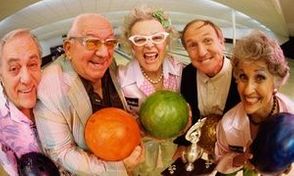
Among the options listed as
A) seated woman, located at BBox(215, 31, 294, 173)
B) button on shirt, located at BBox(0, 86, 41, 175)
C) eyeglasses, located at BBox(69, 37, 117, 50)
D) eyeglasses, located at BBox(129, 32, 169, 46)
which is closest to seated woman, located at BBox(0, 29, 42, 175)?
button on shirt, located at BBox(0, 86, 41, 175)

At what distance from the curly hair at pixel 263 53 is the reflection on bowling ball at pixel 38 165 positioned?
18.3 inches

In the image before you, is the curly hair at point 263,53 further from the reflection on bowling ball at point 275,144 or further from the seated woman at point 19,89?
the seated woman at point 19,89

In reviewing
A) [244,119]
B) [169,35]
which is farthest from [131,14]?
[244,119]

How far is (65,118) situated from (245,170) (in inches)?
17.1

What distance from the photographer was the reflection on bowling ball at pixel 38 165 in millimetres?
1377

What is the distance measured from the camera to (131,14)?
1.33m

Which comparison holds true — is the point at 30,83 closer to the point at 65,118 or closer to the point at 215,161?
the point at 65,118

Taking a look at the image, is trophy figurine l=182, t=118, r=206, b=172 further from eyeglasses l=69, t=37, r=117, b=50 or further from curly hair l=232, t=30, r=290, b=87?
eyeglasses l=69, t=37, r=117, b=50

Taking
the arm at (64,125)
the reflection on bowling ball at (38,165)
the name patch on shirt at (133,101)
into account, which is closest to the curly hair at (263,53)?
the name patch on shirt at (133,101)

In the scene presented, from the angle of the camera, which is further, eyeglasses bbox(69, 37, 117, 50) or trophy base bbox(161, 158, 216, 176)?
trophy base bbox(161, 158, 216, 176)

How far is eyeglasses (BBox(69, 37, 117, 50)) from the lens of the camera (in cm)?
131

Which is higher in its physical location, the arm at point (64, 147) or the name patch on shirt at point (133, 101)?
the name patch on shirt at point (133, 101)

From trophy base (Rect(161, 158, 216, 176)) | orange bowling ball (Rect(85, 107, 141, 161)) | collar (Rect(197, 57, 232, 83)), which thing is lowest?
trophy base (Rect(161, 158, 216, 176))

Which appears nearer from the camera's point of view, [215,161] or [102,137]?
[102,137]
